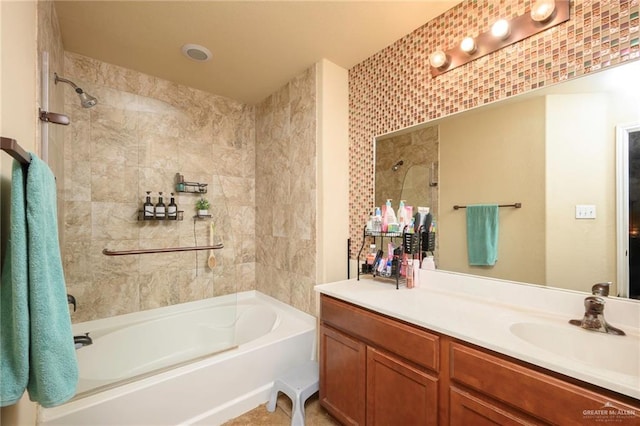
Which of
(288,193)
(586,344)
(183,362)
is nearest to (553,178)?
(586,344)

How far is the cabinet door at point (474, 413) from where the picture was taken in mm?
884

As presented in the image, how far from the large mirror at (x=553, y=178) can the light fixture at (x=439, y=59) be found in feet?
1.07

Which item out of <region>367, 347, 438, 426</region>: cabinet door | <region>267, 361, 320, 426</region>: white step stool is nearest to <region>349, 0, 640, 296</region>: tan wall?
<region>367, 347, 438, 426</region>: cabinet door

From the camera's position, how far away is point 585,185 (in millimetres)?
1170

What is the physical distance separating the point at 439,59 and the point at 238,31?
1332 millimetres

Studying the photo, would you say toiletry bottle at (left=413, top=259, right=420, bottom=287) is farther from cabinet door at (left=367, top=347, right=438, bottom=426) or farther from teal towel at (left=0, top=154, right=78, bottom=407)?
teal towel at (left=0, top=154, right=78, bottom=407)

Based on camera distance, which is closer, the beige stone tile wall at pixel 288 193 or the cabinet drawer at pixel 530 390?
the cabinet drawer at pixel 530 390

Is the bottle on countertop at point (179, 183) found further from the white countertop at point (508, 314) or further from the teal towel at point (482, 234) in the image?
the teal towel at point (482, 234)

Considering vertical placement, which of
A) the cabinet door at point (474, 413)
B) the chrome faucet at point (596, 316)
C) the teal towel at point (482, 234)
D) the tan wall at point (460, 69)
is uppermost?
the tan wall at point (460, 69)

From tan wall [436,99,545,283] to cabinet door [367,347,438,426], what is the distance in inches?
27.4

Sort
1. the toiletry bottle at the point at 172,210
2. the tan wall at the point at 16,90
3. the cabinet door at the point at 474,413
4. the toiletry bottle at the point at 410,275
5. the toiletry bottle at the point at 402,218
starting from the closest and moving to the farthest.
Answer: the tan wall at the point at 16,90 → the cabinet door at the point at 474,413 → the toiletry bottle at the point at 410,275 → the toiletry bottle at the point at 402,218 → the toiletry bottle at the point at 172,210

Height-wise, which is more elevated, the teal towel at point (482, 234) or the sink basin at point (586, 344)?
the teal towel at point (482, 234)

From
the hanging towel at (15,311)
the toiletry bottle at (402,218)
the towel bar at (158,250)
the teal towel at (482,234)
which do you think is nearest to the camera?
the hanging towel at (15,311)

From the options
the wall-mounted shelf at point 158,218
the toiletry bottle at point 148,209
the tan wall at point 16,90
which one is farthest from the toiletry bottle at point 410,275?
the toiletry bottle at point 148,209
